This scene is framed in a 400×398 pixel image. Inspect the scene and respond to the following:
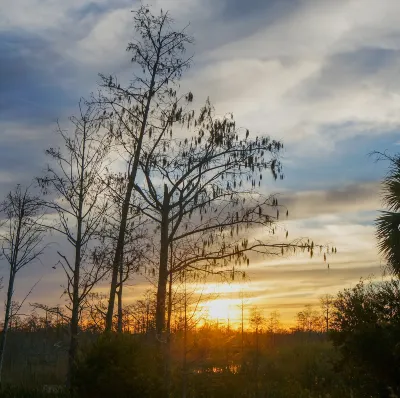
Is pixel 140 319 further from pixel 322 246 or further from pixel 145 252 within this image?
pixel 322 246

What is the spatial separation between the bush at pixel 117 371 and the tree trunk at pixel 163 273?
14.1ft

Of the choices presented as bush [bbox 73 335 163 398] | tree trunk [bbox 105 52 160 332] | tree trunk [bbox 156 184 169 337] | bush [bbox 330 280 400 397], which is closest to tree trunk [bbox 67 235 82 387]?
tree trunk [bbox 105 52 160 332]

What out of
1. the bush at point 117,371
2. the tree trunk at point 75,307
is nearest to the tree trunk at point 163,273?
the tree trunk at point 75,307

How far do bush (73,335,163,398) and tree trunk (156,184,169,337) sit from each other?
4.31 meters

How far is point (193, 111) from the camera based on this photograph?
65.2ft

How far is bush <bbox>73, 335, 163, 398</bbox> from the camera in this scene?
12.8 m

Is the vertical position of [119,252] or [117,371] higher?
[119,252]

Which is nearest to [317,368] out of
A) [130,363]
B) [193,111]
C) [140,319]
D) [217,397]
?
[217,397]

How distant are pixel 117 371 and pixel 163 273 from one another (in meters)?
6.29

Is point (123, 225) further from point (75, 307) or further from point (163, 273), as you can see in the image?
point (75, 307)

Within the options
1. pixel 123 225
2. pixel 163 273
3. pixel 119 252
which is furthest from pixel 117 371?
pixel 123 225

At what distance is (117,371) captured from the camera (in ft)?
42.2

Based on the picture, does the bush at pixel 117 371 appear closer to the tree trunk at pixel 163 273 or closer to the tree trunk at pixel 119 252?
the tree trunk at pixel 163 273

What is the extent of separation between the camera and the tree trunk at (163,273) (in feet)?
60.3
